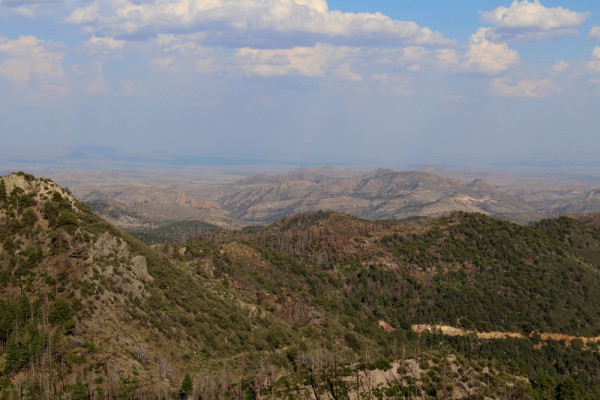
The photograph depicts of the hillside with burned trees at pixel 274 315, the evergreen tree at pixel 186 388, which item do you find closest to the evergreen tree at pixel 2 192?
the hillside with burned trees at pixel 274 315

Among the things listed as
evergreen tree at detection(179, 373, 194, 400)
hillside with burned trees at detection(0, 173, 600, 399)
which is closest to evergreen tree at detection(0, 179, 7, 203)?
hillside with burned trees at detection(0, 173, 600, 399)

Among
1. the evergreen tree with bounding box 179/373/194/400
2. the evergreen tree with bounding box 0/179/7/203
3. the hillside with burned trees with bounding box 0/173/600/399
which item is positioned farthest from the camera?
the evergreen tree with bounding box 0/179/7/203

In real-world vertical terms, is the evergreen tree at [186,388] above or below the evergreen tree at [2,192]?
below

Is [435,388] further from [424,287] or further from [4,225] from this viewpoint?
[424,287]

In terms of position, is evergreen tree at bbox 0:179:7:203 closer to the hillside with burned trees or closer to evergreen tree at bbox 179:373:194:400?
the hillside with burned trees

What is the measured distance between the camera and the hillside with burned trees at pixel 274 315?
141ft

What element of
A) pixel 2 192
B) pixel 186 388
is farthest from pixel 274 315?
pixel 2 192

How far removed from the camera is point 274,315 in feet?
237

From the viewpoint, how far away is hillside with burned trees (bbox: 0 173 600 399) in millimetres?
42875

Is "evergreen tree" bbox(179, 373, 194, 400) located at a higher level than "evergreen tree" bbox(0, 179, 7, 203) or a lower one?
lower

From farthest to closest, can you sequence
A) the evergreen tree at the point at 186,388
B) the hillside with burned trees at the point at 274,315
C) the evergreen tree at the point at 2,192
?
the evergreen tree at the point at 2,192
the hillside with burned trees at the point at 274,315
the evergreen tree at the point at 186,388

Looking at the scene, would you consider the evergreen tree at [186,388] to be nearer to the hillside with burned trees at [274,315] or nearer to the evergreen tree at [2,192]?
the hillside with burned trees at [274,315]

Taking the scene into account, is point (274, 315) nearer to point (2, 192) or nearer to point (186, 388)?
point (186, 388)

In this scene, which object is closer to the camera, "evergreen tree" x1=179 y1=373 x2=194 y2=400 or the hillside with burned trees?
"evergreen tree" x1=179 y1=373 x2=194 y2=400
